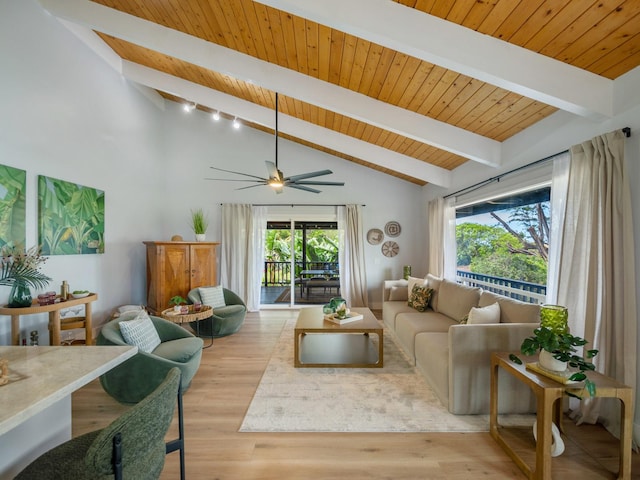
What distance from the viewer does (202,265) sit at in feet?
16.0

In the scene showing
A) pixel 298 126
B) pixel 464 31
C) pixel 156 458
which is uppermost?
pixel 298 126

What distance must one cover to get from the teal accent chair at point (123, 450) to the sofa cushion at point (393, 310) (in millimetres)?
3341

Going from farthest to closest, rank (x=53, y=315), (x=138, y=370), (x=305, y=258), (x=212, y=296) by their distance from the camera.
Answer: (x=305, y=258) < (x=212, y=296) < (x=53, y=315) < (x=138, y=370)

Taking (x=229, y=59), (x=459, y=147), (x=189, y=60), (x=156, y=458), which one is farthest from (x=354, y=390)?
(x=189, y=60)

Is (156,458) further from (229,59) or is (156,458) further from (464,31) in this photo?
(229,59)

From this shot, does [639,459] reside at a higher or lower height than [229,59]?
lower

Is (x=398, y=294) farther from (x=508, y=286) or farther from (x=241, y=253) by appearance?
(x=241, y=253)

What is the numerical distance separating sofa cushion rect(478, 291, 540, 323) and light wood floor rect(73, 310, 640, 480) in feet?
2.75

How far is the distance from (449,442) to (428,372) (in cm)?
→ 77

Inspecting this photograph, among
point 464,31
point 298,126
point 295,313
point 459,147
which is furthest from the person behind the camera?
point 295,313

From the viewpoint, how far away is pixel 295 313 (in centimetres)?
566

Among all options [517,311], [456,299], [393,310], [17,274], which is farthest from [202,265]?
[517,311]

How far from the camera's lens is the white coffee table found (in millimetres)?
3178

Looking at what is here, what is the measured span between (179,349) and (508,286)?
13.0 ft
